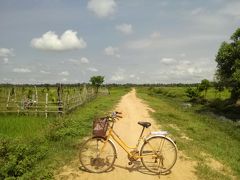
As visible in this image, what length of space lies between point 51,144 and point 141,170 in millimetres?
3943

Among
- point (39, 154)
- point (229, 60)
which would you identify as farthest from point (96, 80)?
point (39, 154)

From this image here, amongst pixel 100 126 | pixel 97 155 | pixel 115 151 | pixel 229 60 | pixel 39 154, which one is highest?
pixel 229 60

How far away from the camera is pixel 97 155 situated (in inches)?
322

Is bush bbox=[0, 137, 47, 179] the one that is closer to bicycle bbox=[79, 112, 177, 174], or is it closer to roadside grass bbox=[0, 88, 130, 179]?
roadside grass bbox=[0, 88, 130, 179]

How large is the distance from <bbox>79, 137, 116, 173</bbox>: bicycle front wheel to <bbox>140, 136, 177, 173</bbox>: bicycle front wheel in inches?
29.5

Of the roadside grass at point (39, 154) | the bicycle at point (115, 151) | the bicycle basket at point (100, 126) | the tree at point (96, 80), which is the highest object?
the tree at point (96, 80)

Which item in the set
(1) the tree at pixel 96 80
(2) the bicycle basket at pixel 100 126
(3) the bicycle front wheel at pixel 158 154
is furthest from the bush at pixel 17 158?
(1) the tree at pixel 96 80

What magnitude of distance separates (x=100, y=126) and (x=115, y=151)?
2.24 ft

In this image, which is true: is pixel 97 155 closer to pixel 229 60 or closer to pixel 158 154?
pixel 158 154

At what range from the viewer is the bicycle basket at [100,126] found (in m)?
7.81

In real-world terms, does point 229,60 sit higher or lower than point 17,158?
higher

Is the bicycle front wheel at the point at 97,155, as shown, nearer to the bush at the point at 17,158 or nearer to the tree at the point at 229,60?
the bush at the point at 17,158

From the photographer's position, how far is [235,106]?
3731 cm

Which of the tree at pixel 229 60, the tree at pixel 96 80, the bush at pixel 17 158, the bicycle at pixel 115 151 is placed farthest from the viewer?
the tree at pixel 96 80
